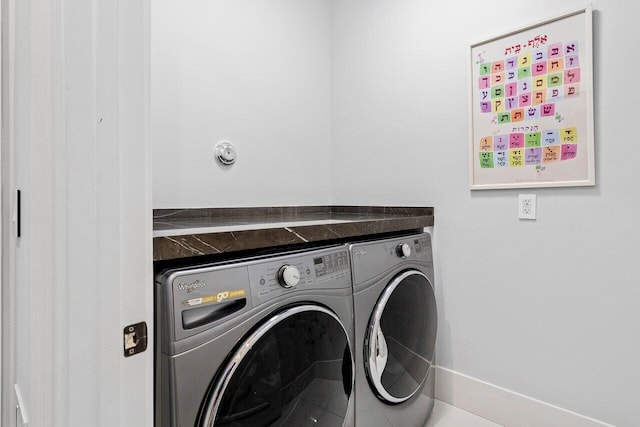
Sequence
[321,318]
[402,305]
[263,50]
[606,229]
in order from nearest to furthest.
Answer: [321,318]
[606,229]
[402,305]
[263,50]

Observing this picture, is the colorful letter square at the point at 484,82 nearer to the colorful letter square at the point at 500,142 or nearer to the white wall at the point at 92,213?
the colorful letter square at the point at 500,142

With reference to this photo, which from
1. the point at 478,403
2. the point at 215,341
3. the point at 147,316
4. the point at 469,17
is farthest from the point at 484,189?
the point at 147,316

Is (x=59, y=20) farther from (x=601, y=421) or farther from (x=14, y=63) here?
(x=601, y=421)

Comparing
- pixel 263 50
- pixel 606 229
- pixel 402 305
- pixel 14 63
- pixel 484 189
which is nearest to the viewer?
pixel 14 63

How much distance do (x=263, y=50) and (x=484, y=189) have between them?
53.9 inches

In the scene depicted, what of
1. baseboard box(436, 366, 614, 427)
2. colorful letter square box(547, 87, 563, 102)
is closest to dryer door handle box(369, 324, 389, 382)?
baseboard box(436, 366, 614, 427)

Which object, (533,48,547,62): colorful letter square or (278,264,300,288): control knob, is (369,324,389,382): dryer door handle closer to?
(278,264,300,288): control knob

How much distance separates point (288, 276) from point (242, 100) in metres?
1.25

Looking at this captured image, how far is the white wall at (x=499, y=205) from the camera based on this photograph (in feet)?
4.58

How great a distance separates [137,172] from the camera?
1.85 ft

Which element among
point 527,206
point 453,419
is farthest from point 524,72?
point 453,419

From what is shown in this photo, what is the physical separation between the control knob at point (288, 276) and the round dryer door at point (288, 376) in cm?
7

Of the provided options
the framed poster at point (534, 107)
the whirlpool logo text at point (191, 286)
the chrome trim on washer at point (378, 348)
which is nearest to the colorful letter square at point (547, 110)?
the framed poster at point (534, 107)

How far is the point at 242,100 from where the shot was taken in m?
1.98
